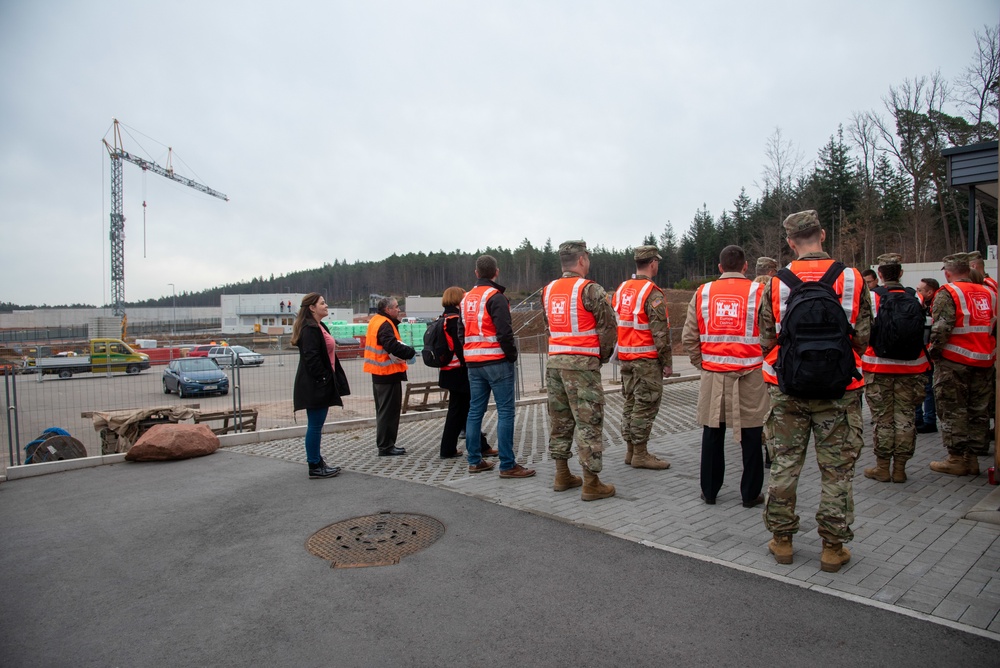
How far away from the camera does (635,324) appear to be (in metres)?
6.21

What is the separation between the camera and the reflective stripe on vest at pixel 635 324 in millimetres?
6137

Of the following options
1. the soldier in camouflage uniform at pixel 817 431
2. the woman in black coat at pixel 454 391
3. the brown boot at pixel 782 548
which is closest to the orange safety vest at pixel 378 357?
the woman in black coat at pixel 454 391

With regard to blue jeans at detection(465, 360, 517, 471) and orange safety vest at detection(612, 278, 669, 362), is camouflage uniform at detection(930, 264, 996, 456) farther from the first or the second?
blue jeans at detection(465, 360, 517, 471)

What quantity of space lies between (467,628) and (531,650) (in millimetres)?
390

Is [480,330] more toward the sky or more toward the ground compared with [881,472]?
more toward the sky

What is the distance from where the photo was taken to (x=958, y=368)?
5.73 m

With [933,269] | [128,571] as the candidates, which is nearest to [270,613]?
[128,571]

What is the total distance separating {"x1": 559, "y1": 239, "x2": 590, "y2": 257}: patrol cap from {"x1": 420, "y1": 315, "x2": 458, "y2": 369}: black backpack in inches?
82.0

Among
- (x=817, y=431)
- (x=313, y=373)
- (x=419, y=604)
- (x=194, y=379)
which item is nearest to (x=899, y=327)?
(x=817, y=431)

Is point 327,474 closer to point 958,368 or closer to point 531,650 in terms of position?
point 531,650

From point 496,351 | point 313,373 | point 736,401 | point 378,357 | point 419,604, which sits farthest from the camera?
point 378,357

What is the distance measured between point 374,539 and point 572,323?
239 cm

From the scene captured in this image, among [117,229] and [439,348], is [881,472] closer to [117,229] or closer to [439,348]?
[439,348]

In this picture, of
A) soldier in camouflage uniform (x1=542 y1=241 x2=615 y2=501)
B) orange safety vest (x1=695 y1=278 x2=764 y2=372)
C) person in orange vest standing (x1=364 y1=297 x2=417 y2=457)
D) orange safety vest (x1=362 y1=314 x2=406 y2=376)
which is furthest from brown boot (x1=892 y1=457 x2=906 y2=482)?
orange safety vest (x1=362 y1=314 x2=406 y2=376)
